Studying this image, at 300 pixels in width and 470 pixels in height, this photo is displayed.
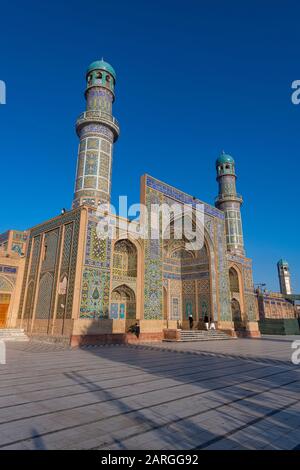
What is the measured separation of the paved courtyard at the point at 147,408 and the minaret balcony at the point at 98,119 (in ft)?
50.6

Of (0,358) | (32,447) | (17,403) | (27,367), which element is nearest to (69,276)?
(0,358)

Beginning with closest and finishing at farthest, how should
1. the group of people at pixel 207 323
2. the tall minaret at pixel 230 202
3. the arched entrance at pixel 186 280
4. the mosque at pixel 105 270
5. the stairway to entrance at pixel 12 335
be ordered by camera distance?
the mosque at pixel 105 270 < the stairway to entrance at pixel 12 335 < the group of people at pixel 207 323 < the arched entrance at pixel 186 280 < the tall minaret at pixel 230 202

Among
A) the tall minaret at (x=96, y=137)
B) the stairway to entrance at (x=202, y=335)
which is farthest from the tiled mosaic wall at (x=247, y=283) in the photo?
the tall minaret at (x=96, y=137)

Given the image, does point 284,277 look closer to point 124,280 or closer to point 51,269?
point 124,280

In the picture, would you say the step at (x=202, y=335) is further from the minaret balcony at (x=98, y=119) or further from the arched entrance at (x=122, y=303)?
the minaret balcony at (x=98, y=119)

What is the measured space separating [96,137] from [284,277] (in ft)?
140

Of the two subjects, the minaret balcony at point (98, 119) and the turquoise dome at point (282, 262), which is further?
the turquoise dome at point (282, 262)

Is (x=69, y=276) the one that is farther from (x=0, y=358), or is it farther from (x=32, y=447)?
(x=32, y=447)

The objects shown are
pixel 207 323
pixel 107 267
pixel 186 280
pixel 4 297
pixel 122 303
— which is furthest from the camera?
pixel 186 280

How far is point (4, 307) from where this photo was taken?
53.2 feet

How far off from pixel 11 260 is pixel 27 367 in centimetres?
1150

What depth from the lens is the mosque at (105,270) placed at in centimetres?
1302

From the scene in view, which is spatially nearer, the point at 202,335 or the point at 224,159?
the point at 202,335

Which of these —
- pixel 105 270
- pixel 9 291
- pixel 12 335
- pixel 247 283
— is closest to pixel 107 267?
pixel 105 270
